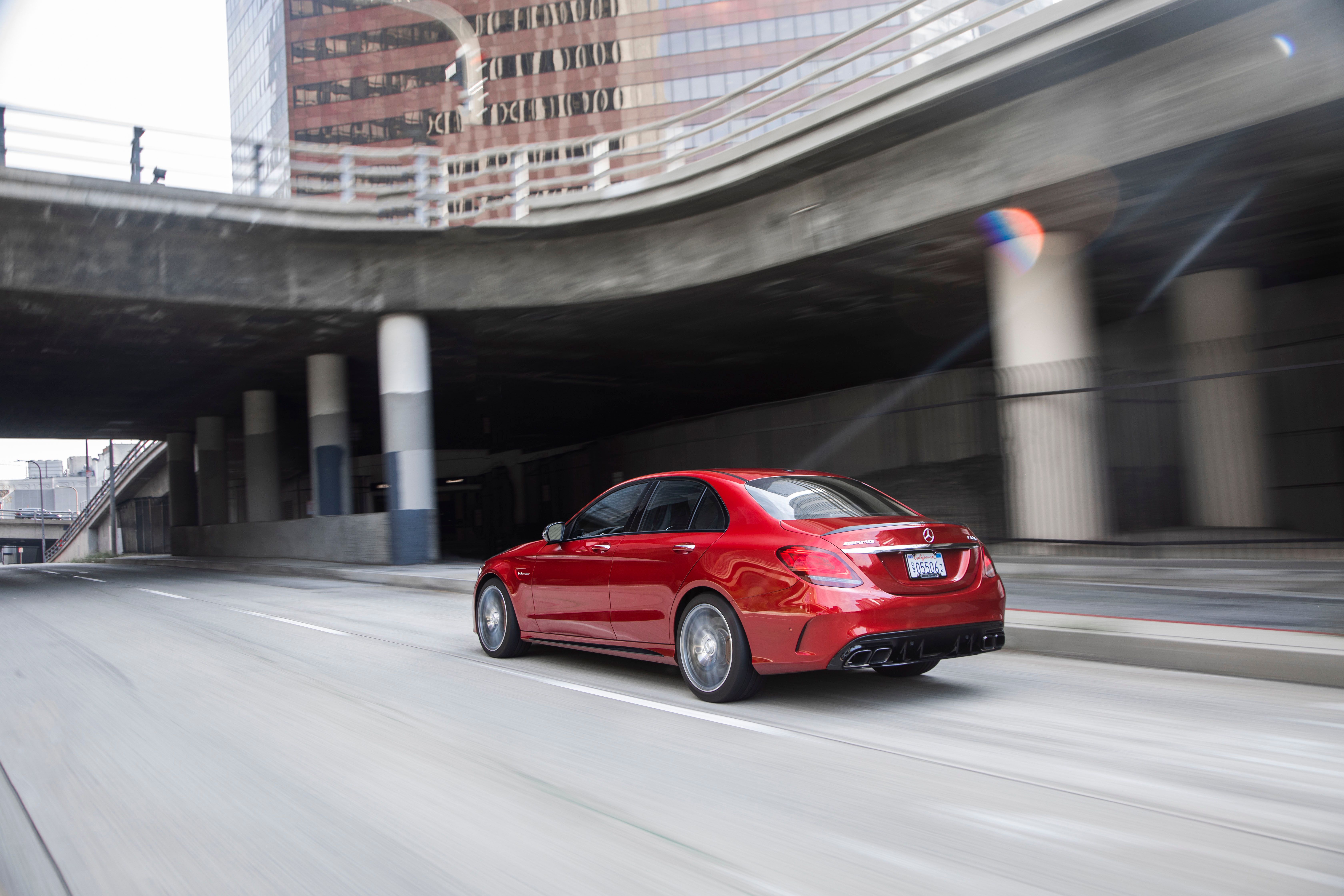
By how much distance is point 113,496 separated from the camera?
56.6 m

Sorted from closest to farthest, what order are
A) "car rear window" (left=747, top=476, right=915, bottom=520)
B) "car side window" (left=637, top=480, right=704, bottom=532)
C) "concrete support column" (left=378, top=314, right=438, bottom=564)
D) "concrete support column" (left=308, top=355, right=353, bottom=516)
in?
"car rear window" (left=747, top=476, right=915, bottom=520)
"car side window" (left=637, top=480, right=704, bottom=532)
"concrete support column" (left=378, top=314, right=438, bottom=564)
"concrete support column" (left=308, top=355, right=353, bottom=516)

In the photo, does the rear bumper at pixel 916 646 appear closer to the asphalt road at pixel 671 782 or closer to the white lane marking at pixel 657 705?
the asphalt road at pixel 671 782

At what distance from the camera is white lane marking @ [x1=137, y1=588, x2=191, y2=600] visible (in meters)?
16.8

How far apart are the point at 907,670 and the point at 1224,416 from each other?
13.6 m

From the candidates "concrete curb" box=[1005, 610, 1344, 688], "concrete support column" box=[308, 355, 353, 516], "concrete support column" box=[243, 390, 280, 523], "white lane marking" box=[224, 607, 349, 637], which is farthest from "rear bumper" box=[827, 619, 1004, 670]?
"concrete support column" box=[243, 390, 280, 523]

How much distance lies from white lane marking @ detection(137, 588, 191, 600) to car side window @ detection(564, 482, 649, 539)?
1137 cm

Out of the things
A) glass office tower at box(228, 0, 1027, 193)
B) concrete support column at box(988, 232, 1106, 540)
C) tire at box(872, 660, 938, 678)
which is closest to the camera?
tire at box(872, 660, 938, 678)

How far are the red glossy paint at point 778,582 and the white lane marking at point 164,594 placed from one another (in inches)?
472

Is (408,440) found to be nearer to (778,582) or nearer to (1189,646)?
(778,582)

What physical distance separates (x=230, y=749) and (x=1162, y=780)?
4714 mm

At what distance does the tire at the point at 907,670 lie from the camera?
22.5 ft

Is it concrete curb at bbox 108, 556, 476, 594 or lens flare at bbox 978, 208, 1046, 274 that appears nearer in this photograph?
lens flare at bbox 978, 208, 1046, 274

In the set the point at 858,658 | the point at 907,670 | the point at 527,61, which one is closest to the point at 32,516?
the point at 527,61

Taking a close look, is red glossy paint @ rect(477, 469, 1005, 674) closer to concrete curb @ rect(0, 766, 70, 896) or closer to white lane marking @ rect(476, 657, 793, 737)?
white lane marking @ rect(476, 657, 793, 737)
